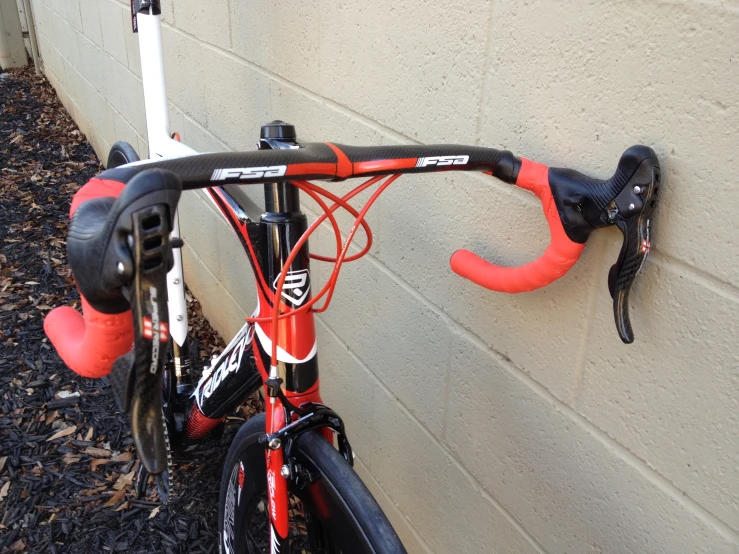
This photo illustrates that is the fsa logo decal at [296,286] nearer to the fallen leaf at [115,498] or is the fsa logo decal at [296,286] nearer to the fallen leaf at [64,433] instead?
the fallen leaf at [115,498]

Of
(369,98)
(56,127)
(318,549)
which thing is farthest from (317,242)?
(56,127)

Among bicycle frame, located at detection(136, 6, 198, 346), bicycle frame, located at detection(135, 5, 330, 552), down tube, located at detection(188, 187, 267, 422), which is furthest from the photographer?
bicycle frame, located at detection(136, 6, 198, 346)

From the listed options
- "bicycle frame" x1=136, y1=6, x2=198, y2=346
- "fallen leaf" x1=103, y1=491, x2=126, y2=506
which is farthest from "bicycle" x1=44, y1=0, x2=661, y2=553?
"fallen leaf" x1=103, y1=491, x2=126, y2=506

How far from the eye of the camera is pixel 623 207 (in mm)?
923

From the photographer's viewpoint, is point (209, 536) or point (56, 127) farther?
point (56, 127)

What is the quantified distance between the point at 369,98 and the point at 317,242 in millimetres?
553

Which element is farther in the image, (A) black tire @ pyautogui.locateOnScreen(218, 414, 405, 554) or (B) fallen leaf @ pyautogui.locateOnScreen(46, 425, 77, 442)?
(B) fallen leaf @ pyautogui.locateOnScreen(46, 425, 77, 442)

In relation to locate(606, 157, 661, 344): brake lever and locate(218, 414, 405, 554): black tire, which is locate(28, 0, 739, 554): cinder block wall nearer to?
locate(606, 157, 661, 344): brake lever

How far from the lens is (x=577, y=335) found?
118 cm

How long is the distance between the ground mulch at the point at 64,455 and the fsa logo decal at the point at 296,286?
4.24 feet

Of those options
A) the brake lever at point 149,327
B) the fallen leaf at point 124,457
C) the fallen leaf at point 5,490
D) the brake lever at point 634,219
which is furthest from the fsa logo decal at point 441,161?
the fallen leaf at point 5,490

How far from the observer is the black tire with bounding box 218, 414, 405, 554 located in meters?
1.09

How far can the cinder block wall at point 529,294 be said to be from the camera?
0.93m

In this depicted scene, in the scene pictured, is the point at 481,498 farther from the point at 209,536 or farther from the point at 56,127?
the point at 56,127
